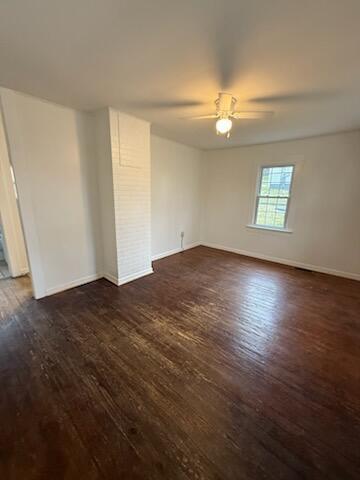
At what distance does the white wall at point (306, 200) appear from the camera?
354 cm

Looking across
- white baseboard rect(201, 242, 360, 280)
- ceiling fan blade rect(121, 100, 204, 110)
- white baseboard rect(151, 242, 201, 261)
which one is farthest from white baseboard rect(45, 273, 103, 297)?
white baseboard rect(201, 242, 360, 280)

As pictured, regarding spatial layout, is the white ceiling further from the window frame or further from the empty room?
the window frame

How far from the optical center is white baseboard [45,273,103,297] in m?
2.92

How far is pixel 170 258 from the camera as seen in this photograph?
4523 millimetres

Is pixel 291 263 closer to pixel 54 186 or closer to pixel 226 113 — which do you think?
pixel 226 113

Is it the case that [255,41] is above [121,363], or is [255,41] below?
→ above

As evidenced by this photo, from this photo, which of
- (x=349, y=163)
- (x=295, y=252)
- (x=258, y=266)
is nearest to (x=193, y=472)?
(x=258, y=266)

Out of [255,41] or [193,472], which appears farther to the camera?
[255,41]

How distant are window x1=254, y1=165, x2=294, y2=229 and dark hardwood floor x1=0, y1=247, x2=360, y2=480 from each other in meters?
1.95

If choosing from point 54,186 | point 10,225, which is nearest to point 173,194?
point 54,186

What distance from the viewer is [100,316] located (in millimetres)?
2469

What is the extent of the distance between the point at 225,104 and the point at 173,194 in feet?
8.14

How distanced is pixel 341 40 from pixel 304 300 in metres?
2.74

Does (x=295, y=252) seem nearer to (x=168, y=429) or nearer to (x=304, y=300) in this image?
(x=304, y=300)
